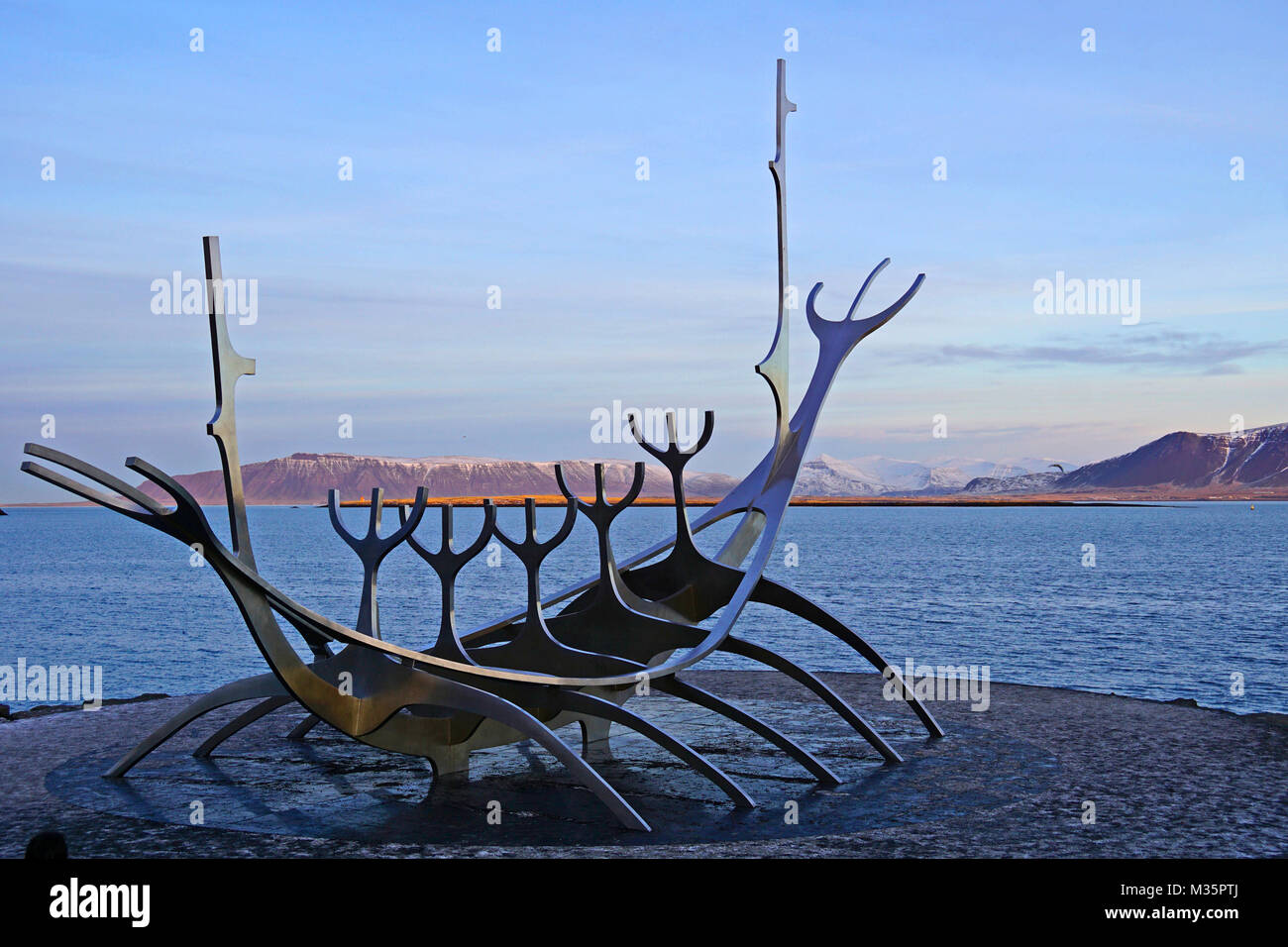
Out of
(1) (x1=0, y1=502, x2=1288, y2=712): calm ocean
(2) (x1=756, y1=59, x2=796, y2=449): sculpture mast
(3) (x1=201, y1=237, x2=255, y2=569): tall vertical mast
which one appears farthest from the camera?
(1) (x1=0, y1=502, x2=1288, y2=712): calm ocean

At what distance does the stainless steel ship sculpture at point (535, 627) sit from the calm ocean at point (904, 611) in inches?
671

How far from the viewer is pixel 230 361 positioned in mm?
11297

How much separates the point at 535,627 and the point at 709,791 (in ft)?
8.33

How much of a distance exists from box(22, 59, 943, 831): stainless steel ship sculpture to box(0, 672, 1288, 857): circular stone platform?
0.47m

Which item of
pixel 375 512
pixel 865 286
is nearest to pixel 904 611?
pixel 865 286

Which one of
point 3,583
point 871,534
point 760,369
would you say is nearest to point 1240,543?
point 871,534

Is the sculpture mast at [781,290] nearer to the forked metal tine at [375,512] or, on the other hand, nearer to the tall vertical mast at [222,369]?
the forked metal tine at [375,512]

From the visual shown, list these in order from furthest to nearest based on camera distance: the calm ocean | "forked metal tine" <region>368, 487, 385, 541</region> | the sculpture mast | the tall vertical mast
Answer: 1. the calm ocean
2. the sculpture mast
3. "forked metal tine" <region>368, 487, 385, 541</region>
4. the tall vertical mast

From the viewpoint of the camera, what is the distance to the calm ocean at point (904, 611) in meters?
36.7

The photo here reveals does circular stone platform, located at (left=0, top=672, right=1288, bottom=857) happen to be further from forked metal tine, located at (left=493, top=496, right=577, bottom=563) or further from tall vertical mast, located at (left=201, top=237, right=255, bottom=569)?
tall vertical mast, located at (left=201, top=237, right=255, bottom=569)

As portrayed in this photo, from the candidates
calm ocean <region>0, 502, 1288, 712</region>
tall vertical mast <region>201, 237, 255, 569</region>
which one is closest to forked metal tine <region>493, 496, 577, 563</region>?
tall vertical mast <region>201, 237, 255, 569</region>

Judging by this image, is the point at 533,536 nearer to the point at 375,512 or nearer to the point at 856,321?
the point at 375,512

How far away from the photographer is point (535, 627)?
14.1 metres

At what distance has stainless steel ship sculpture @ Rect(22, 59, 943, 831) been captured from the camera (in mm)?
11242
